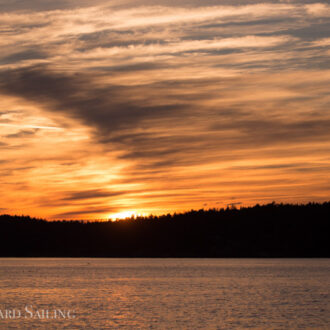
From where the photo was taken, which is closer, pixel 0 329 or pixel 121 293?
pixel 0 329

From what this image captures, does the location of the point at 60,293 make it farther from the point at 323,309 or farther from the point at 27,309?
the point at 323,309

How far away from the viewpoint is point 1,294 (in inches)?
4055

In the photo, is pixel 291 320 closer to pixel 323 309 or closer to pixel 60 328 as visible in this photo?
pixel 323 309

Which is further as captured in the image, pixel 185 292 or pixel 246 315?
pixel 185 292

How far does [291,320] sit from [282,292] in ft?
135

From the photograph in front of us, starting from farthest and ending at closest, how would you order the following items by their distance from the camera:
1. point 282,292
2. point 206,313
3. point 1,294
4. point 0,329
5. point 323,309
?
point 282,292
point 1,294
point 323,309
point 206,313
point 0,329

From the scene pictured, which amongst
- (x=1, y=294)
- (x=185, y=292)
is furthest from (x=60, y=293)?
(x=185, y=292)

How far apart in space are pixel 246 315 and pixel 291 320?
5957 millimetres

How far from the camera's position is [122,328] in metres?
63.1

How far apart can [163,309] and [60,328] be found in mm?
20471

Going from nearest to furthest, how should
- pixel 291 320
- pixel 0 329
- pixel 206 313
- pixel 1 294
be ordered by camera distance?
pixel 0 329 → pixel 291 320 → pixel 206 313 → pixel 1 294

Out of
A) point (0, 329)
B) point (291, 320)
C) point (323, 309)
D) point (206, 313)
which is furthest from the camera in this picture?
point (323, 309)

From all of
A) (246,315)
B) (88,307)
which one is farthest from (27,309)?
(246,315)

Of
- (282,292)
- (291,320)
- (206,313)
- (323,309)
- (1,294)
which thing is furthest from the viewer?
(282,292)
